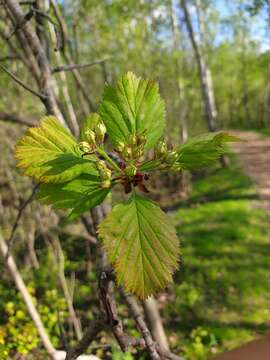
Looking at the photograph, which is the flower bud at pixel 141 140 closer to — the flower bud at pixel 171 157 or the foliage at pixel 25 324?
the flower bud at pixel 171 157

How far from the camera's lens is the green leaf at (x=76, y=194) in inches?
27.9

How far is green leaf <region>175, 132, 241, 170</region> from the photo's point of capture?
2.40ft

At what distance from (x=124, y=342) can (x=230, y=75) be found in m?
30.0

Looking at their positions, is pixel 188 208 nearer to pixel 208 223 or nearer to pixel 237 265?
pixel 208 223

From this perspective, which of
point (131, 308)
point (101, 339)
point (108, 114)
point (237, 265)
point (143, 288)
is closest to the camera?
point (143, 288)

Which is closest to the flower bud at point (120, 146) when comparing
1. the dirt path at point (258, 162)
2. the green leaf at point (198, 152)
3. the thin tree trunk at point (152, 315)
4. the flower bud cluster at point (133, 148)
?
the flower bud cluster at point (133, 148)

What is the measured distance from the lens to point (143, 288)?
0.64 meters

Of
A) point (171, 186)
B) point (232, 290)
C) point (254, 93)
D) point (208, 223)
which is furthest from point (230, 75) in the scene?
point (232, 290)

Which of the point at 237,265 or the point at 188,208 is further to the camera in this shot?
the point at 188,208

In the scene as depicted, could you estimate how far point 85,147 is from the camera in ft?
2.26

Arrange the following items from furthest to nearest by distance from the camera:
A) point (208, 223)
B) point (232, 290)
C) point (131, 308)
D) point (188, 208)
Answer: point (188, 208), point (208, 223), point (232, 290), point (131, 308)

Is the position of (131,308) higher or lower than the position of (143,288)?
lower

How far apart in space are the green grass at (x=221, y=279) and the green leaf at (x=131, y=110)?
14.5 feet

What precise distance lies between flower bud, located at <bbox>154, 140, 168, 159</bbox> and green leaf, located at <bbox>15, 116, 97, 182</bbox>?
12 cm
